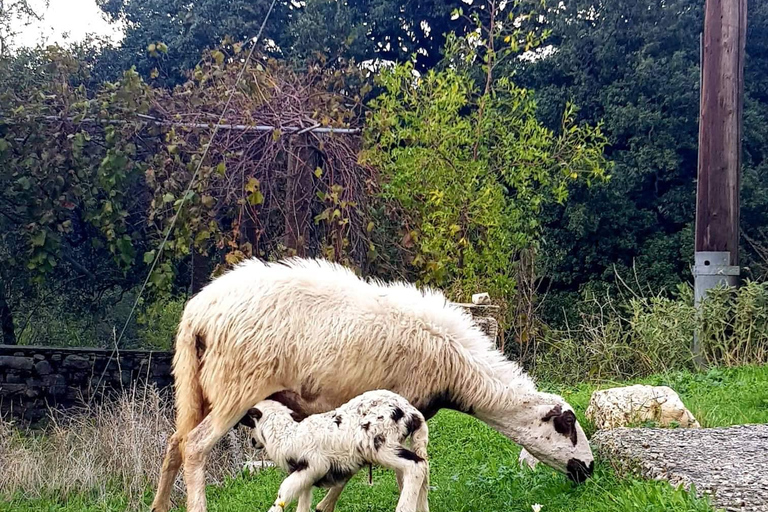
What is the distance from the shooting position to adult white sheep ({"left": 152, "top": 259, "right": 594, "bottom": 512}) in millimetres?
4637

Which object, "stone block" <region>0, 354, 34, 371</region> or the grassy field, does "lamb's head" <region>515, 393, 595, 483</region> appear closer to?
the grassy field

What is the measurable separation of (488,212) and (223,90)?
3782 millimetres

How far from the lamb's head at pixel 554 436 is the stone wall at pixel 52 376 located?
6.25 m

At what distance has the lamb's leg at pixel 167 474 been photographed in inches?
202

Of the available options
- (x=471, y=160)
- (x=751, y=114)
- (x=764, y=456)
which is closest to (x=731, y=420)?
(x=764, y=456)

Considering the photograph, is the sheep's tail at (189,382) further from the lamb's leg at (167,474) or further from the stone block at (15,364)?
the stone block at (15,364)

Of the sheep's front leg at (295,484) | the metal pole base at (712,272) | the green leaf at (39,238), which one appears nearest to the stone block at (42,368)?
the green leaf at (39,238)

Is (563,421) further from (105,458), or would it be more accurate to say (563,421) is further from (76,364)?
(76,364)

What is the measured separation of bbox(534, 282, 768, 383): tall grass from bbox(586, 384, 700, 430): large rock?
3.16m

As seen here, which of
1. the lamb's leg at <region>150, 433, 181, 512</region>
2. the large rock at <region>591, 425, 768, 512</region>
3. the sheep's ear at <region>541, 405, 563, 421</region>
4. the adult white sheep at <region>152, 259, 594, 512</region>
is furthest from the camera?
the lamb's leg at <region>150, 433, 181, 512</region>

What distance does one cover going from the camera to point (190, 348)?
4957 mm

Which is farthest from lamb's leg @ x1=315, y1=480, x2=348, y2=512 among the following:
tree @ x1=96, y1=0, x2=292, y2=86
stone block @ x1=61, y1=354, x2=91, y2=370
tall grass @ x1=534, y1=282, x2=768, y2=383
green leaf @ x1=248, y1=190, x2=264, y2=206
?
tree @ x1=96, y1=0, x2=292, y2=86

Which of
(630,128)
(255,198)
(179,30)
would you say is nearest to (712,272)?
(255,198)

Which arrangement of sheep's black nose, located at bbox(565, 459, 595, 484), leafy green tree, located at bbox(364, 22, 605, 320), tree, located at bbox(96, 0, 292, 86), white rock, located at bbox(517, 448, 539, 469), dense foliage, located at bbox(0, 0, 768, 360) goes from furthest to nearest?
tree, located at bbox(96, 0, 292, 86)
leafy green tree, located at bbox(364, 22, 605, 320)
dense foliage, located at bbox(0, 0, 768, 360)
white rock, located at bbox(517, 448, 539, 469)
sheep's black nose, located at bbox(565, 459, 595, 484)
